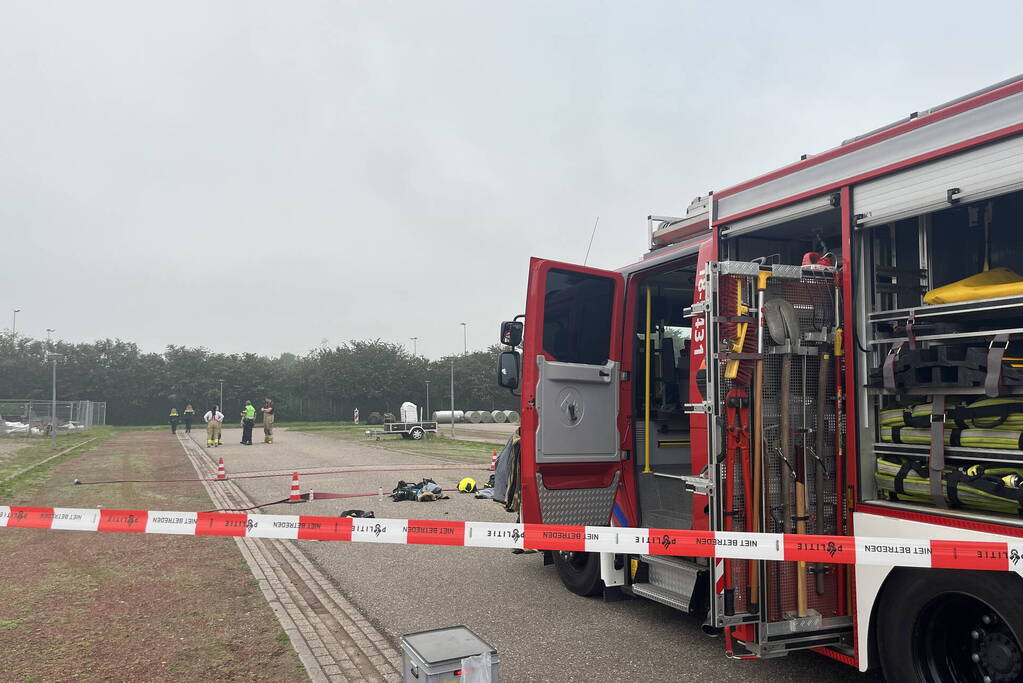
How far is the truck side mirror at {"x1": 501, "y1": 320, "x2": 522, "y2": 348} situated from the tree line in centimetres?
5033

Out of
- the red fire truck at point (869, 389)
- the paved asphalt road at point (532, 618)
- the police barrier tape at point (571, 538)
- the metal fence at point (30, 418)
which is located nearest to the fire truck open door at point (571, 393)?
the red fire truck at point (869, 389)

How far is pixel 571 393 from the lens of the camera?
5.62 m

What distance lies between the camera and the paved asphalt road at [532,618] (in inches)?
173

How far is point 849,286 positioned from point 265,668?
398 centimetres

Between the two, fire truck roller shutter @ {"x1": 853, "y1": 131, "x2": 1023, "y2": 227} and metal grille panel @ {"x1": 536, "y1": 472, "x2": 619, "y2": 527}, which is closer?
fire truck roller shutter @ {"x1": 853, "y1": 131, "x2": 1023, "y2": 227}

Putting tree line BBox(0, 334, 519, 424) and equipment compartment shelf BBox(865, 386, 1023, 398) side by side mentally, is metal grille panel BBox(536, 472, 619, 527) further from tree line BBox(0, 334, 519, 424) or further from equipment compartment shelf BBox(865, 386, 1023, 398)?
tree line BBox(0, 334, 519, 424)

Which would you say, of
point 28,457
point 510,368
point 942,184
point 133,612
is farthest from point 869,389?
point 28,457

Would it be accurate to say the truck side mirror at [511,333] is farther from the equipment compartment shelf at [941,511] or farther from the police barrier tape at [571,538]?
the equipment compartment shelf at [941,511]

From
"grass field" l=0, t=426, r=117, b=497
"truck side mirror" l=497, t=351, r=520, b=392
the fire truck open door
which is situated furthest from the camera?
"grass field" l=0, t=426, r=117, b=497

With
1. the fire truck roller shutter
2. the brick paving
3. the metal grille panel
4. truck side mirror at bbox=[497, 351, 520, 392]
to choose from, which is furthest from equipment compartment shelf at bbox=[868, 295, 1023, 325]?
the brick paving

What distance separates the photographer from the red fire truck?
3131 millimetres

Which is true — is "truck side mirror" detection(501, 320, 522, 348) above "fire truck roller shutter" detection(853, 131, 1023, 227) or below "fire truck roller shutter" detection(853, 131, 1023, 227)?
below

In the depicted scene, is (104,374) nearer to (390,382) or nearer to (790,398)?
(390,382)

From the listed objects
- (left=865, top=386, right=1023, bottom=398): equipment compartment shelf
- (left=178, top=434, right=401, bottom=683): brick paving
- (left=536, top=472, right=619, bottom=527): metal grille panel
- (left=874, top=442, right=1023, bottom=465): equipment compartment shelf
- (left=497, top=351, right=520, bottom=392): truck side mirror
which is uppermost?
(left=497, top=351, right=520, bottom=392): truck side mirror
